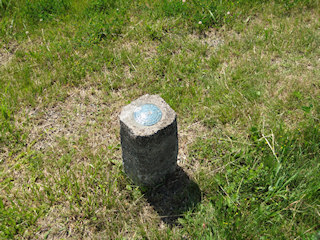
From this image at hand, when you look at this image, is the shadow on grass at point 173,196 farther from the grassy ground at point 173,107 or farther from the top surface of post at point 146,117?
the top surface of post at point 146,117

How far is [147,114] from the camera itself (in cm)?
247

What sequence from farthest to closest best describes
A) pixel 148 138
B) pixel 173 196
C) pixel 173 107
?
pixel 173 107, pixel 173 196, pixel 148 138

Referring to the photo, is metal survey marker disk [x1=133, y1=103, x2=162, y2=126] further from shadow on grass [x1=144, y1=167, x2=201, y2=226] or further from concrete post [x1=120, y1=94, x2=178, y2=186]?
shadow on grass [x1=144, y1=167, x2=201, y2=226]

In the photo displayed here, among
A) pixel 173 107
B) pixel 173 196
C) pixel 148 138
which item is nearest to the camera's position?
pixel 148 138

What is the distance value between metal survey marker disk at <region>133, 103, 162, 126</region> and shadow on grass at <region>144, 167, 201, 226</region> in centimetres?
77

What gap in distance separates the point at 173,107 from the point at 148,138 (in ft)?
4.16

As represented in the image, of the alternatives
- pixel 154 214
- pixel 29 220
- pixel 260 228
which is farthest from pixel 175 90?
pixel 29 220

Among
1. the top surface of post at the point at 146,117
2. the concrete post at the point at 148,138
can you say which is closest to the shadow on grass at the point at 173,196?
the concrete post at the point at 148,138

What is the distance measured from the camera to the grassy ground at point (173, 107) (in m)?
2.62

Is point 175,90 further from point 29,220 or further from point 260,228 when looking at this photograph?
point 29,220

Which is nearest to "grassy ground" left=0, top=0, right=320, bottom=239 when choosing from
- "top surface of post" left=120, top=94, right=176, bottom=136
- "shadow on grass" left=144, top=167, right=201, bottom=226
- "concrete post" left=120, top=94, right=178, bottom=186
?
"shadow on grass" left=144, top=167, right=201, bottom=226

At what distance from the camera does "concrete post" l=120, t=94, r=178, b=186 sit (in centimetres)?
237

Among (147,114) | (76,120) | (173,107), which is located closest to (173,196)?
(147,114)

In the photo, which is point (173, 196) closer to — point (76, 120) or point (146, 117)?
point (146, 117)
